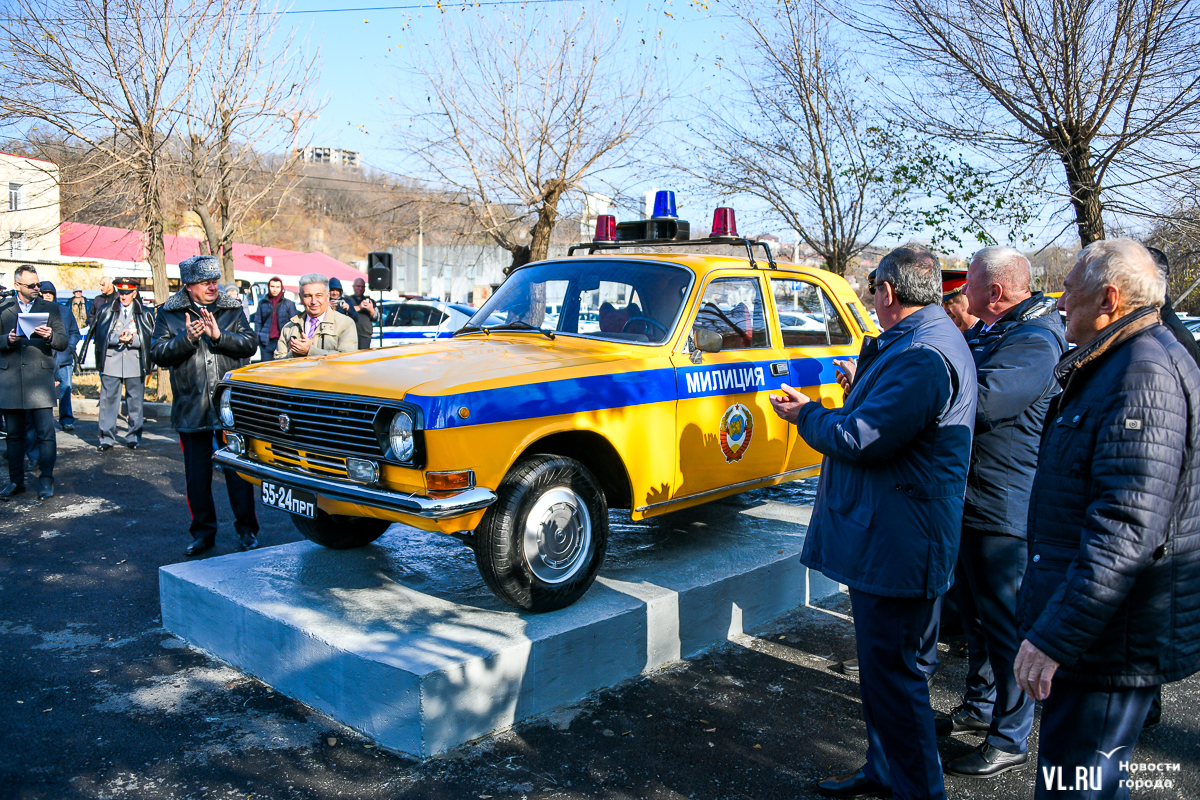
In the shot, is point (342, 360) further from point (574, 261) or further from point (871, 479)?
point (871, 479)

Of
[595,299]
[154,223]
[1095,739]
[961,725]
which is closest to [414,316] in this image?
[154,223]

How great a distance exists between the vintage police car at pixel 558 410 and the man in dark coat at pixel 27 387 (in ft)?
13.0

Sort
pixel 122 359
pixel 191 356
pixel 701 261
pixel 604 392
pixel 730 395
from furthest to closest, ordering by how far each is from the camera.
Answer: pixel 122 359, pixel 191 356, pixel 701 261, pixel 730 395, pixel 604 392

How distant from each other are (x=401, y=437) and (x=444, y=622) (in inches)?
35.7

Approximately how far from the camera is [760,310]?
18.1 ft

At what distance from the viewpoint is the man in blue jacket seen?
2.83 metres

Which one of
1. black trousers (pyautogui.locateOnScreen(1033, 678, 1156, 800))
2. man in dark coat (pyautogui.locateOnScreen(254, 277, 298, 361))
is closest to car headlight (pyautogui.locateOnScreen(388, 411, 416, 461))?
black trousers (pyautogui.locateOnScreen(1033, 678, 1156, 800))

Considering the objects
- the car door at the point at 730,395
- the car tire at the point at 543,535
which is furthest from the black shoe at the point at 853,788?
the car door at the point at 730,395

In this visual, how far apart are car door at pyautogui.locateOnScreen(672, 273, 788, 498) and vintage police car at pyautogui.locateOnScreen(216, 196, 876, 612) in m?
0.01

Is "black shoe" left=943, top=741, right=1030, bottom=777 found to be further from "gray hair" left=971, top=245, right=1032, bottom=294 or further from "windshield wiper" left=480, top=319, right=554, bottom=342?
"windshield wiper" left=480, top=319, right=554, bottom=342

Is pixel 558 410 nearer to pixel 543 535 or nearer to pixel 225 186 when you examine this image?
pixel 543 535

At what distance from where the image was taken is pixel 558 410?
409 centimetres

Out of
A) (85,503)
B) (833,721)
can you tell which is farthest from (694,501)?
(85,503)

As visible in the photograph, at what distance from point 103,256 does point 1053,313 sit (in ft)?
144
